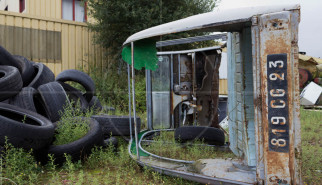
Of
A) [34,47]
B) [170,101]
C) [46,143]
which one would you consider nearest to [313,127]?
[170,101]

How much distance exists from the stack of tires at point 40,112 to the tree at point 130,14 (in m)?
4.49

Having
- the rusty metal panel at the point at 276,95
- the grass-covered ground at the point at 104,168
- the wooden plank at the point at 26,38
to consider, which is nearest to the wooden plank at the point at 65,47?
the wooden plank at the point at 26,38

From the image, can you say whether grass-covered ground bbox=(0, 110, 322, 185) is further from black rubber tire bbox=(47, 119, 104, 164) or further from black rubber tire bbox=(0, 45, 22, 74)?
black rubber tire bbox=(0, 45, 22, 74)

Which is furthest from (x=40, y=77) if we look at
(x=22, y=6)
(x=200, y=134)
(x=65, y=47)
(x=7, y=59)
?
(x=22, y=6)

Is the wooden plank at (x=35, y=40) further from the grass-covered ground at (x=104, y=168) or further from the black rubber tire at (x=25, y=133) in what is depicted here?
the grass-covered ground at (x=104, y=168)

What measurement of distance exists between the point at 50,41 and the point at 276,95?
1008 cm

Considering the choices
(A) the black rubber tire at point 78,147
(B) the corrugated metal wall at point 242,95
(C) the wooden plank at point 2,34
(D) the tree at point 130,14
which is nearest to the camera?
(B) the corrugated metal wall at point 242,95

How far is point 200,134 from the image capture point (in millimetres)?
4984

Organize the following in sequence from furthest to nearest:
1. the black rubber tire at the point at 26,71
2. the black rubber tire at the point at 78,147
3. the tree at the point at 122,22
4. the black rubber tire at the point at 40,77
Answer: the tree at the point at 122,22 → the black rubber tire at the point at 26,71 → the black rubber tire at the point at 40,77 → the black rubber tire at the point at 78,147

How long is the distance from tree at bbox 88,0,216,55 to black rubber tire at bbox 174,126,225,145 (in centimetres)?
620

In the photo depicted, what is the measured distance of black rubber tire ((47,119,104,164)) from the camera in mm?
4309

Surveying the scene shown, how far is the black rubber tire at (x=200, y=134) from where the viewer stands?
4.99m

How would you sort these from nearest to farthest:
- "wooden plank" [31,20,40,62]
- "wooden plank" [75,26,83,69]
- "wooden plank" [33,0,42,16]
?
"wooden plank" [31,20,40,62] → "wooden plank" [75,26,83,69] → "wooden plank" [33,0,42,16]

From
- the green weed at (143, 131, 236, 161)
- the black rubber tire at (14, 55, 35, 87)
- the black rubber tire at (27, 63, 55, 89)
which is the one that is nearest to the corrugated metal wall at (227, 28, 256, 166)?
the green weed at (143, 131, 236, 161)
